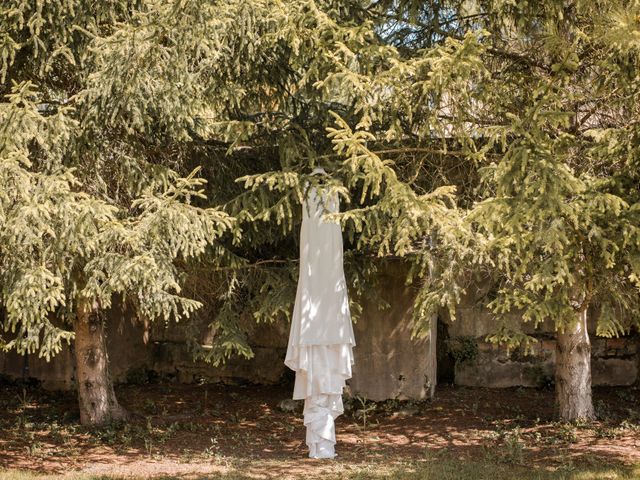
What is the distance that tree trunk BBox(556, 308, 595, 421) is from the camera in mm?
8664

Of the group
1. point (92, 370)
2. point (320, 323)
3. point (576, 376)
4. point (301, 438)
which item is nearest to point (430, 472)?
point (320, 323)

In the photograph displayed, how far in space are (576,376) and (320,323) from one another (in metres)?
2.99

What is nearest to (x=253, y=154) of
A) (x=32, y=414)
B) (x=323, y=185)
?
(x=323, y=185)

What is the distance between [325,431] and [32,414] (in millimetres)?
4392

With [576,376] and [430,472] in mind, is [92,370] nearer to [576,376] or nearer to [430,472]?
[430,472]

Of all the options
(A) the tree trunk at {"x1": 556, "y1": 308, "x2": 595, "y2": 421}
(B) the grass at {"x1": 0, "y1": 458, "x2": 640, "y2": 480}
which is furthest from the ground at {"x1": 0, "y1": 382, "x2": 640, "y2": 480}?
(A) the tree trunk at {"x1": 556, "y1": 308, "x2": 595, "y2": 421}

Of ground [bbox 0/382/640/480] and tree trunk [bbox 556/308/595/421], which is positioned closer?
ground [bbox 0/382/640/480]

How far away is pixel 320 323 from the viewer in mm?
7535

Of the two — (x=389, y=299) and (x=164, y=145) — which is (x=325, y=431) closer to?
(x=389, y=299)

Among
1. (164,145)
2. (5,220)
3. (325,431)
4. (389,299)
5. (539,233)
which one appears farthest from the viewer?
(389,299)

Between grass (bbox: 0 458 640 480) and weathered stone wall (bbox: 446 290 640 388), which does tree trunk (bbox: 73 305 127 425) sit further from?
weathered stone wall (bbox: 446 290 640 388)

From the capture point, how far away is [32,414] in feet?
33.4

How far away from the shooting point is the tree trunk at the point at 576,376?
28.4ft

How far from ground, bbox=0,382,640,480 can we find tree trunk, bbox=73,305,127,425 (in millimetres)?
191
